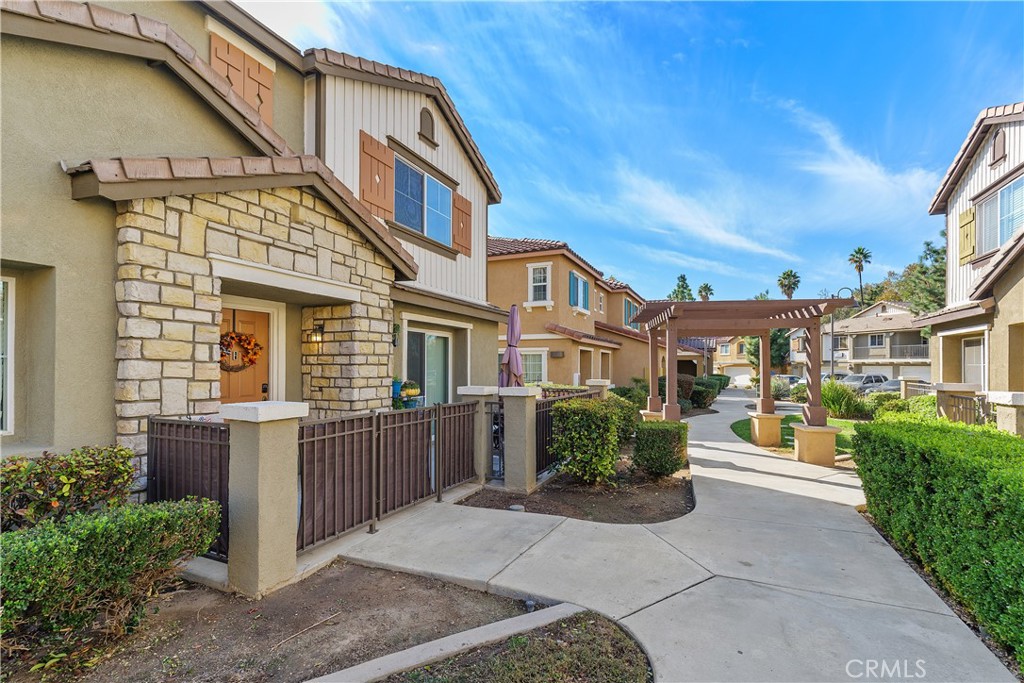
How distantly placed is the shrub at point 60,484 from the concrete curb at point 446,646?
91.7 inches

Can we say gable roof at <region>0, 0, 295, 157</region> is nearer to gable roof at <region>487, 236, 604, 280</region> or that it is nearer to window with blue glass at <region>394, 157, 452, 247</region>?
window with blue glass at <region>394, 157, 452, 247</region>

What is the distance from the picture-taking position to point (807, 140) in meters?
13.8

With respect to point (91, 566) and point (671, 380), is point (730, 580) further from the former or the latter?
point (671, 380)

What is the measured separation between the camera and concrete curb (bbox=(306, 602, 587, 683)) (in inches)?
103

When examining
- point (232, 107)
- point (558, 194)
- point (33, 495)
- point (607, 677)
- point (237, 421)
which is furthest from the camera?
point (558, 194)

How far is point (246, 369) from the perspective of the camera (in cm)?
645

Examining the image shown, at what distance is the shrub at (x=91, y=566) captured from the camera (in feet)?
7.81

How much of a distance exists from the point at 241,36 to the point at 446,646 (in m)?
8.21

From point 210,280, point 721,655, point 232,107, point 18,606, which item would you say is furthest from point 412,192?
point 721,655

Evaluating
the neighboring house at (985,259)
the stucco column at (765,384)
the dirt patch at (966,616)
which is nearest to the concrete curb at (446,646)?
the dirt patch at (966,616)

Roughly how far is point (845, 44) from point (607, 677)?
462 inches

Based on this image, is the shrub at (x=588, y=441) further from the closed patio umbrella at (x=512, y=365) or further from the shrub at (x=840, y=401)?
the shrub at (x=840, y=401)

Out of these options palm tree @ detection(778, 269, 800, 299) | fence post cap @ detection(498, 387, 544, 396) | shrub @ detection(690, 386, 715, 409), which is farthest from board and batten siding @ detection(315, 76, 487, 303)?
palm tree @ detection(778, 269, 800, 299)

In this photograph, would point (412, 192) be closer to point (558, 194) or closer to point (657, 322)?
point (657, 322)
